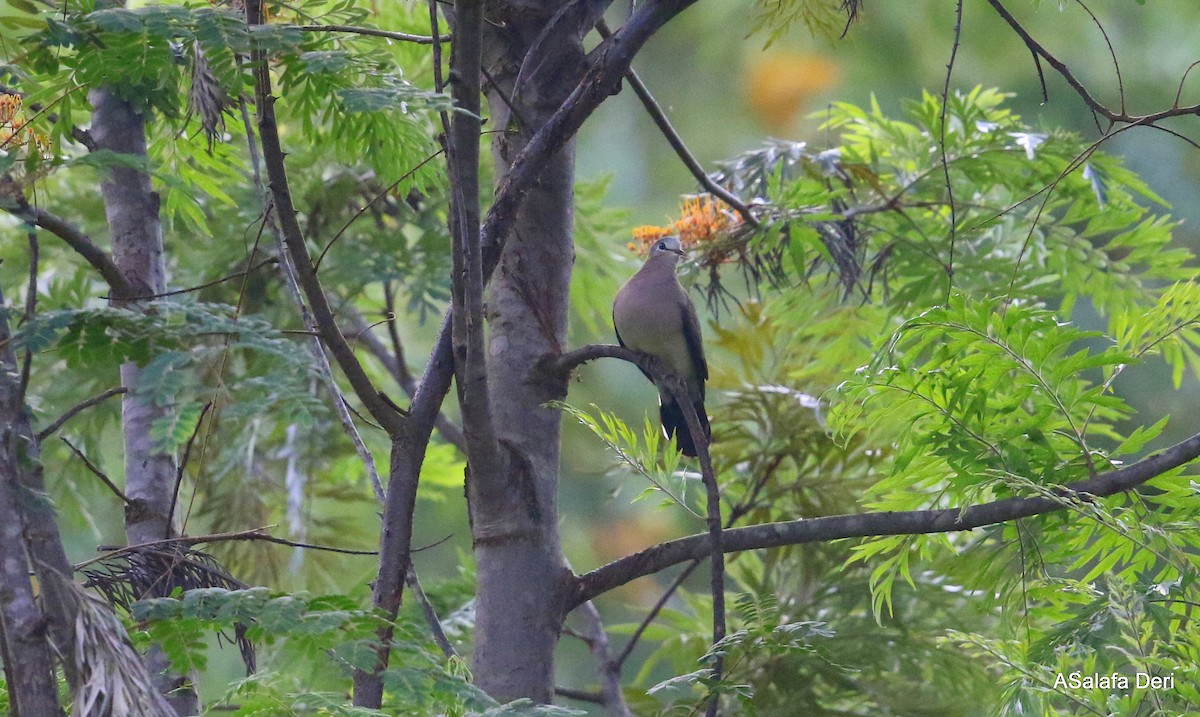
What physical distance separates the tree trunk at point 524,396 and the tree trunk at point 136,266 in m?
0.67

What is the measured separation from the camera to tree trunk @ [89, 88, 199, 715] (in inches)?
94.3

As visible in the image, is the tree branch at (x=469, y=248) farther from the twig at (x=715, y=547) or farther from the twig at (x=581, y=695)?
the twig at (x=581, y=695)

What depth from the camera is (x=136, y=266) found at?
→ 2523 millimetres

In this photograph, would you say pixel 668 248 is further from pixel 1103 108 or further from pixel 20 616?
pixel 20 616

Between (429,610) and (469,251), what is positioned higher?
(469,251)

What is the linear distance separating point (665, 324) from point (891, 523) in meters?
1.54

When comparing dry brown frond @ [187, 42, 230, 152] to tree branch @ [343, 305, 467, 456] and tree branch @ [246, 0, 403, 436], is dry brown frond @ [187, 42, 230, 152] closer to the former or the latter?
tree branch @ [246, 0, 403, 436]

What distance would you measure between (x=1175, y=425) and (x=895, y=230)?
7334 millimetres

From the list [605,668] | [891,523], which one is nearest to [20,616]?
[891,523]

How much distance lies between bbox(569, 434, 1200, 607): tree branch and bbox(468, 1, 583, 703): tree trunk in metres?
0.12

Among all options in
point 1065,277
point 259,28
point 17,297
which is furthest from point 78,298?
point 1065,277

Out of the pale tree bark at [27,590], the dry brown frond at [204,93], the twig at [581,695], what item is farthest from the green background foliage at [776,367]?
the twig at [581,695]

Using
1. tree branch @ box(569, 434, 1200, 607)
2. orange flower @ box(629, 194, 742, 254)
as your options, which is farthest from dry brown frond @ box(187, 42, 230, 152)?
orange flower @ box(629, 194, 742, 254)

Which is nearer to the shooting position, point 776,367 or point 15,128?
point 15,128
